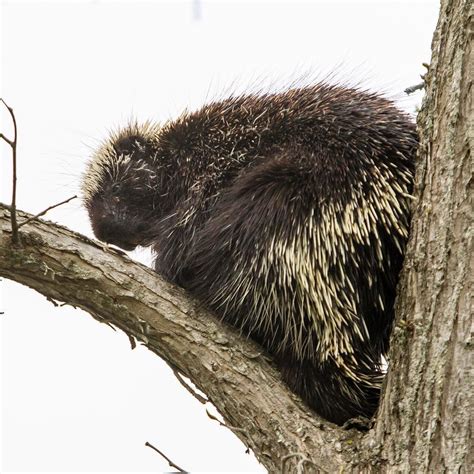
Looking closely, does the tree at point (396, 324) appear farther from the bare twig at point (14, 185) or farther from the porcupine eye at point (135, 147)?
the porcupine eye at point (135, 147)

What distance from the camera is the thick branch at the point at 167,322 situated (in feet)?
6.37

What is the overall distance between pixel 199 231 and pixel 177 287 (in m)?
0.22

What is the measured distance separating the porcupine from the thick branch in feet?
0.31

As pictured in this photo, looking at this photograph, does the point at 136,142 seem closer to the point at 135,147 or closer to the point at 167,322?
the point at 135,147

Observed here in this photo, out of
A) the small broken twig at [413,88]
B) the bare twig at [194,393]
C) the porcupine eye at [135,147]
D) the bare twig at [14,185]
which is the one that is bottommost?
the bare twig at [194,393]

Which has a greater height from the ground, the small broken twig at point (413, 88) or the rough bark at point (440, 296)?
the small broken twig at point (413, 88)

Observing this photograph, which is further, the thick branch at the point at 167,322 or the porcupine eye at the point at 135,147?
the porcupine eye at the point at 135,147

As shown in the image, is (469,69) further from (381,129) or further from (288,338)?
(288,338)

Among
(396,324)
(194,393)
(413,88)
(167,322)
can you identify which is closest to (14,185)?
(167,322)

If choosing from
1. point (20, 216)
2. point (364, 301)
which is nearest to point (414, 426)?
point (364, 301)

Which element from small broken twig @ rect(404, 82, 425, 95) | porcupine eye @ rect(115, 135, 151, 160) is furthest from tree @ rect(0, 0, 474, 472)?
porcupine eye @ rect(115, 135, 151, 160)

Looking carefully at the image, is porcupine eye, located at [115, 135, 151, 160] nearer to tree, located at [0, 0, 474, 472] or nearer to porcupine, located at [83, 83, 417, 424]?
porcupine, located at [83, 83, 417, 424]

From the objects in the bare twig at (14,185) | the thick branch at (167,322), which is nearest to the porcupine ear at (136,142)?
the thick branch at (167,322)

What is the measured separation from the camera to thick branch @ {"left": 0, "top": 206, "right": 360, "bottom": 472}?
1940mm
